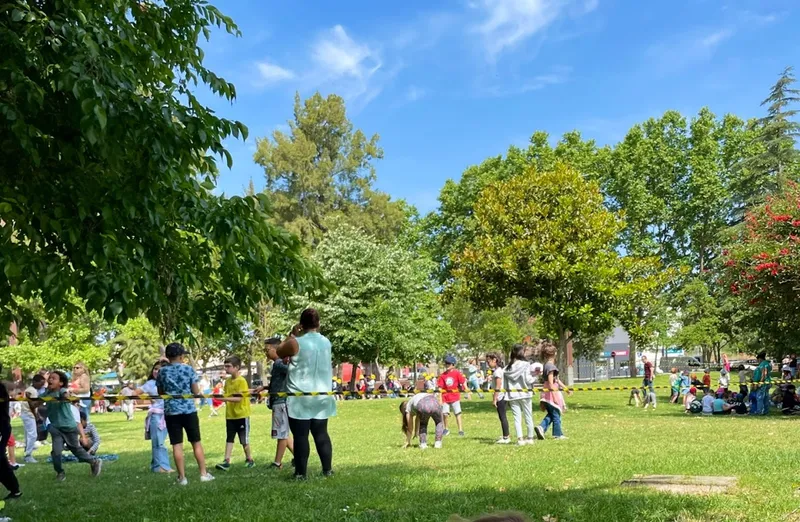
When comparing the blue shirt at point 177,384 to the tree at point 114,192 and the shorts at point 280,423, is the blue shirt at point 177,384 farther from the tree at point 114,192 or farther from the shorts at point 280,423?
the tree at point 114,192

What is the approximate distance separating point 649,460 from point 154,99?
22.7ft

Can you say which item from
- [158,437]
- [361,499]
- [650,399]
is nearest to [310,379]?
[361,499]

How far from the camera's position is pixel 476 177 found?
46.5 meters

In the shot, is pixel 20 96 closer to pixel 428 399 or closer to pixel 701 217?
pixel 428 399

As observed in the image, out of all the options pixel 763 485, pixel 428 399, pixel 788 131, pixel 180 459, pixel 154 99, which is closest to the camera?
pixel 154 99

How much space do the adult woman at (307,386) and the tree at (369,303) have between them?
27.8 m

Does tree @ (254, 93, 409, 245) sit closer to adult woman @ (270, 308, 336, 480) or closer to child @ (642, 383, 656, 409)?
child @ (642, 383, 656, 409)

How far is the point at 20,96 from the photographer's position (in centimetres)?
533

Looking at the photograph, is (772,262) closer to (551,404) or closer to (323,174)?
(551,404)

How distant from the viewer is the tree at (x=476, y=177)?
149ft

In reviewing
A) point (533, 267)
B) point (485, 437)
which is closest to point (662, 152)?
point (533, 267)

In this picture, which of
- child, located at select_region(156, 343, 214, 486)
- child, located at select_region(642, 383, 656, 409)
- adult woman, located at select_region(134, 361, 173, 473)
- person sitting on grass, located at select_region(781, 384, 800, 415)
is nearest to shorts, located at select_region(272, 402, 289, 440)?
child, located at select_region(156, 343, 214, 486)

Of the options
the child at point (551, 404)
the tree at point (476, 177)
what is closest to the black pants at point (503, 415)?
the child at point (551, 404)

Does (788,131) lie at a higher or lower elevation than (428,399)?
higher
